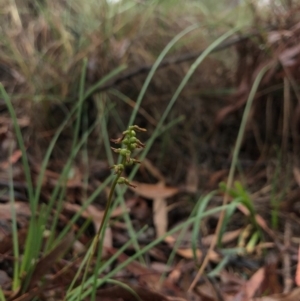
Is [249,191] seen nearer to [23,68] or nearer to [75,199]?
[75,199]

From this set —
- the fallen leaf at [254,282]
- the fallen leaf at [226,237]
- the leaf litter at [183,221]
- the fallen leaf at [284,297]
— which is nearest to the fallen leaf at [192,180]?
the leaf litter at [183,221]

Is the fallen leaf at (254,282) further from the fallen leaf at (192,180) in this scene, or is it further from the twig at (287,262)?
the fallen leaf at (192,180)

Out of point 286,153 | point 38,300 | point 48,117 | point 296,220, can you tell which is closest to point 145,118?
point 48,117

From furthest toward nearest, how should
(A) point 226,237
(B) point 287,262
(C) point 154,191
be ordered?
(C) point 154,191 → (A) point 226,237 → (B) point 287,262

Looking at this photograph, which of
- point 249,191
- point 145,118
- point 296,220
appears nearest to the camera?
point 296,220

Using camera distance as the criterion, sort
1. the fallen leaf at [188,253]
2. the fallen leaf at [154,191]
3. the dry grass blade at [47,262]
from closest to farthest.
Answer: the dry grass blade at [47,262] < the fallen leaf at [188,253] < the fallen leaf at [154,191]

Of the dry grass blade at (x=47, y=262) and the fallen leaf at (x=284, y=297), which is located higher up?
the dry grass blade at (x=47, y=262)

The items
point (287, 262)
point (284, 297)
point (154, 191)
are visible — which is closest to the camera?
point (284, 297)

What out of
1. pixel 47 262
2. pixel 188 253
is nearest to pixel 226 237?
pixel 188 253

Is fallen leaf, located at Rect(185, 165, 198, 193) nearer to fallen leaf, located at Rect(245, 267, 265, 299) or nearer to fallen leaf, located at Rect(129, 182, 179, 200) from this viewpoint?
fallen leaf, located at Rect(129, 182, 179, 200)

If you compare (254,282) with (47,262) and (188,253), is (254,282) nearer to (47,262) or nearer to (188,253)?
(188,253)

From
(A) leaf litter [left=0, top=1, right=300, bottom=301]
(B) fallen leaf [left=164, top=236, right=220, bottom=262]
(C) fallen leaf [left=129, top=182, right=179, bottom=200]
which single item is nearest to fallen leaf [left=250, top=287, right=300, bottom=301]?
(A) leaf litter [left=0, top=1, right=300, bottom=301]
